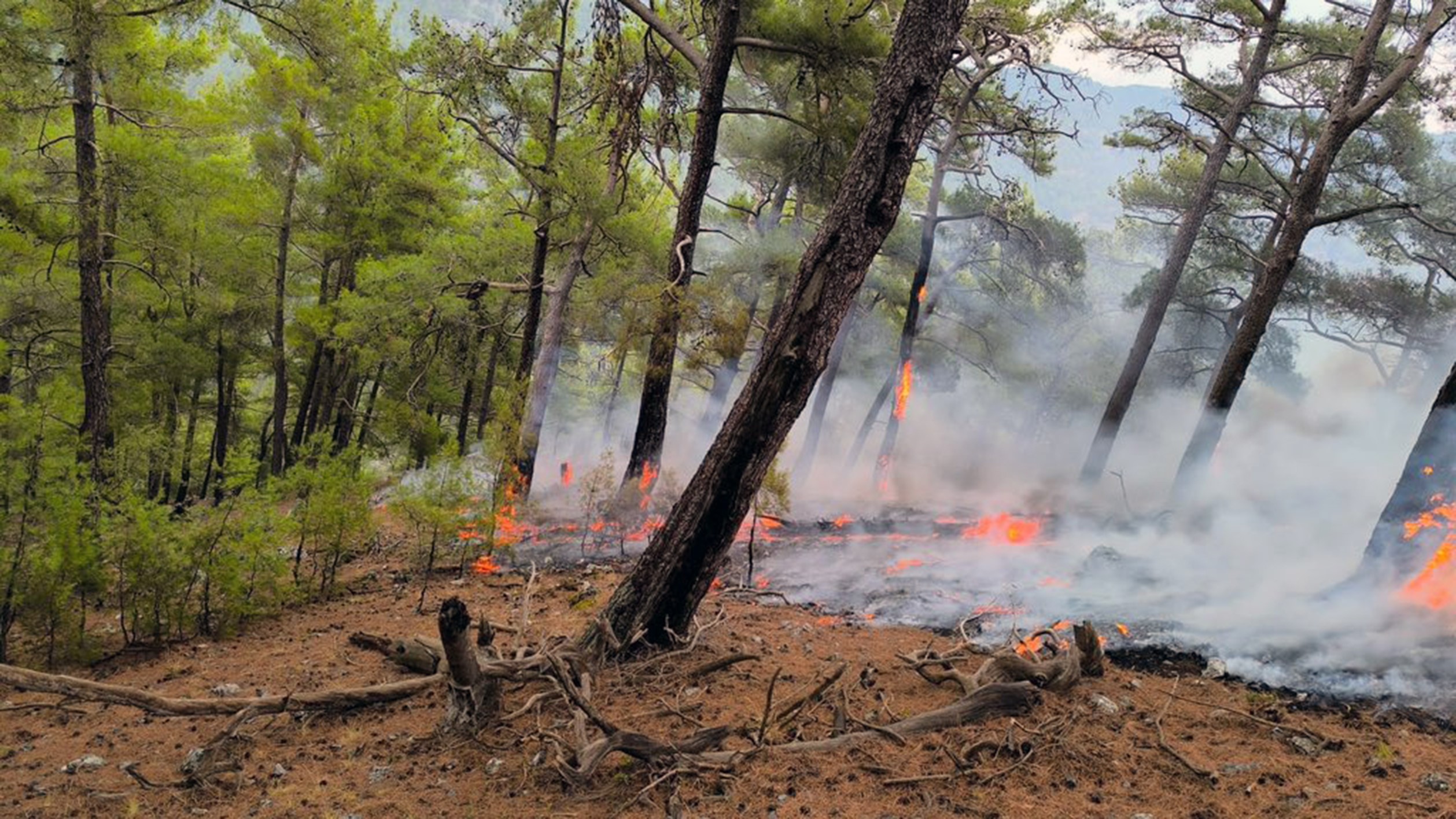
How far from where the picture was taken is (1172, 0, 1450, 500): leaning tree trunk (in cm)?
782

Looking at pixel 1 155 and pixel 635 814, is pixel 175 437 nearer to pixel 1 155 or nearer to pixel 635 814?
pixel 1 155

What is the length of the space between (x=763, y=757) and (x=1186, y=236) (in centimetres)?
1316

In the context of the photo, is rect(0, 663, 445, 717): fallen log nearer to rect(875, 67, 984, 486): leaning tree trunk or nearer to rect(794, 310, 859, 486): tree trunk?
rect(875, 67, 984, 486): leaning tree trunk

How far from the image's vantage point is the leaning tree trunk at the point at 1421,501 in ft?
20.9

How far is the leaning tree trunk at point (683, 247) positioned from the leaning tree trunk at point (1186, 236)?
8930 millimetres

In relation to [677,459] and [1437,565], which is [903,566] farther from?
[677,459]

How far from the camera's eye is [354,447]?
791 centimetres

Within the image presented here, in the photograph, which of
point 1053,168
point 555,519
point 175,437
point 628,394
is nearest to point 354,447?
point 555,519

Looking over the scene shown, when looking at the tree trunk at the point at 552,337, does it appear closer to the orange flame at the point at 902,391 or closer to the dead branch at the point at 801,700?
the orange flame at the point at 902,391

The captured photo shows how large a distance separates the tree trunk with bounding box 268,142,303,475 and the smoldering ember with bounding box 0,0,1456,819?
0.48ft

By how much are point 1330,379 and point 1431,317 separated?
11320 millimetres

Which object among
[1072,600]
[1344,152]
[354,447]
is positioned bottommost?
[1072,600]

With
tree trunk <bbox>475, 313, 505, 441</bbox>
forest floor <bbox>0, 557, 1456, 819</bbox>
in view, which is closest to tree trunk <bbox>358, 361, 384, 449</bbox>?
tree trunk <bbox>475, 313, 505, 441</bbox>

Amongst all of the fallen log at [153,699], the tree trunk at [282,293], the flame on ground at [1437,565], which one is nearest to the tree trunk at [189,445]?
the tree trunk at [282,293]
